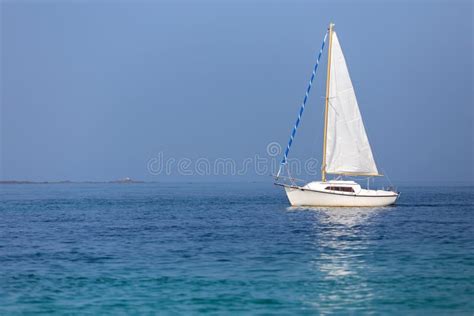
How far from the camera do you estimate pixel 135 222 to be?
54.4 m

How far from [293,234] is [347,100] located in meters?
24.6

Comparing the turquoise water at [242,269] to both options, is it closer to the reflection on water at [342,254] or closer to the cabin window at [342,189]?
the reflection on water at [342,254]

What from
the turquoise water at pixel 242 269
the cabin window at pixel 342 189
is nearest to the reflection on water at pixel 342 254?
the turquoise water at pixel 242 269

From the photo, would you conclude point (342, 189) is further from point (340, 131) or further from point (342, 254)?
point (342, 254)

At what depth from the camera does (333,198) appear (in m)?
57.6

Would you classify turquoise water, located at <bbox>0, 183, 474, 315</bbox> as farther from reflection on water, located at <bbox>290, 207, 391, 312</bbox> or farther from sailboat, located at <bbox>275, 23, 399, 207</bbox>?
sailboat, located at <bbox>275, 23, 399, 207</bbox>

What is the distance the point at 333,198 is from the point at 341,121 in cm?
839

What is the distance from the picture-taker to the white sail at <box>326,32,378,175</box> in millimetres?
62031

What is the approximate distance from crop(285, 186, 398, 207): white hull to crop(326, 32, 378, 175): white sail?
12.8ft

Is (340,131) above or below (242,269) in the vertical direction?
above

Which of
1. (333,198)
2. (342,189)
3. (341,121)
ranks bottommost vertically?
(333,198)

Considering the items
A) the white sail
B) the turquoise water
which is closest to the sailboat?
the white sail

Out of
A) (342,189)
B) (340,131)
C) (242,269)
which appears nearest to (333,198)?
(342,189)

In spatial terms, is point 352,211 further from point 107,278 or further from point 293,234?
point 107,278
